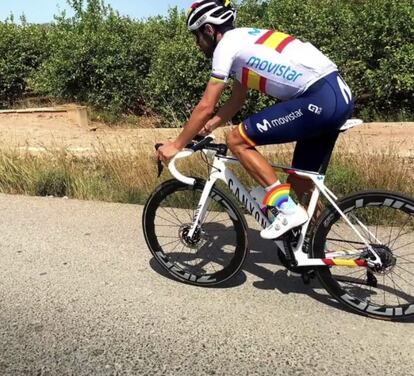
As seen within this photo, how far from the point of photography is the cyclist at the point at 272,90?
3672 millimetres

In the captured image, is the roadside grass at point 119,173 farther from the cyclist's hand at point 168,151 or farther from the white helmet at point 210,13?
the white helmet at point 210,13

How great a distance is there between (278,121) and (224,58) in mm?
537

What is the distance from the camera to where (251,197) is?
13.5 feet

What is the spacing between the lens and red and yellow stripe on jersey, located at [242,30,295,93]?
12.3ft

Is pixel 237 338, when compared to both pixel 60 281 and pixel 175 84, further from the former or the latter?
pixel 175 84

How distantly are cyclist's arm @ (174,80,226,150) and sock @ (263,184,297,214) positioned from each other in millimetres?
657

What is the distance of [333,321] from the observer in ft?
12.4

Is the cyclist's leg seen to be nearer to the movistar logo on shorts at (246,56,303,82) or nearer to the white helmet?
the movistar logo on shorts at (246,56,303,82)

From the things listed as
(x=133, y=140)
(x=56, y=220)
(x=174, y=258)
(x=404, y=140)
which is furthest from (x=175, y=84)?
(x=174, y=258)

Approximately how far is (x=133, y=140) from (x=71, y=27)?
279 inches

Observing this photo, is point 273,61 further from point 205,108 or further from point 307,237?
point 307,237

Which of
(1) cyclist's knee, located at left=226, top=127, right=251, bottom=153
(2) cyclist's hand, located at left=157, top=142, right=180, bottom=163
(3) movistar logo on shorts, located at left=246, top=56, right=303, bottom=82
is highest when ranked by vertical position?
(3) movistar logo on shorts, located at left=246, top=56, right=303, bottom=82

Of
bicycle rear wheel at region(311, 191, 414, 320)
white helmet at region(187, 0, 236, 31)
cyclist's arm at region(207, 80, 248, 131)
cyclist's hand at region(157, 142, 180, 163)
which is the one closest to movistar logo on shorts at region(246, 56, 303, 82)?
white helmet at region(187, 0, 236, 31)

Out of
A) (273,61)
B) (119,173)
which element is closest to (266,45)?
(273,61)
